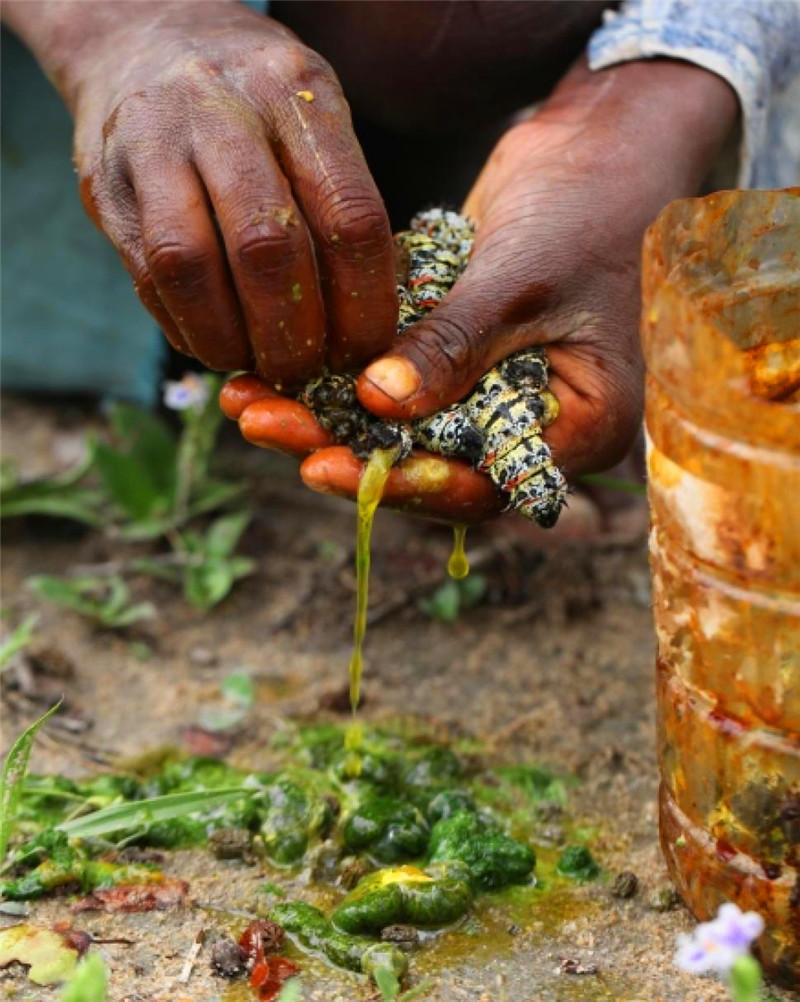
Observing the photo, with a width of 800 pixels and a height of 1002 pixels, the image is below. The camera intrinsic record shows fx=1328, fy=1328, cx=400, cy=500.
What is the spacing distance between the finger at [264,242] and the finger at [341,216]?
3cm

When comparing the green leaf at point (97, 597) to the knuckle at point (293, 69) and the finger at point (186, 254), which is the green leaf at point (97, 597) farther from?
the knuckle at point (293, 69)

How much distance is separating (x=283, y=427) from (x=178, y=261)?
1.02ft

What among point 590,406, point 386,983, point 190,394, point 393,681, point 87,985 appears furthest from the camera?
point 190,394

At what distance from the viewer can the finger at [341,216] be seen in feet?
6.11

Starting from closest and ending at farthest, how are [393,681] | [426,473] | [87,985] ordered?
[87,985], [426,473], [393,681]

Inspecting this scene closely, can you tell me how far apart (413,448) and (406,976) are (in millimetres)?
771

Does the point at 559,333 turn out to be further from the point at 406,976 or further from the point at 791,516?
the point at 406,976

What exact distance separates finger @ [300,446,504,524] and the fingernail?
0.14 meters

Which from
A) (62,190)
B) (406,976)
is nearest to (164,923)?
(406,976)

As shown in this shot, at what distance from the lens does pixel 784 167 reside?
3189 mm

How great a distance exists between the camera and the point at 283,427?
2.03 m

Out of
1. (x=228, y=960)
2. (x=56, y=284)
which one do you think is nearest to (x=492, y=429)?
(x=228, y=960)

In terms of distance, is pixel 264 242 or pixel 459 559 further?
pixel 459 559

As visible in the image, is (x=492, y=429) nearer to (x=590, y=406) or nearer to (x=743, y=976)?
(x=590, y=406)
